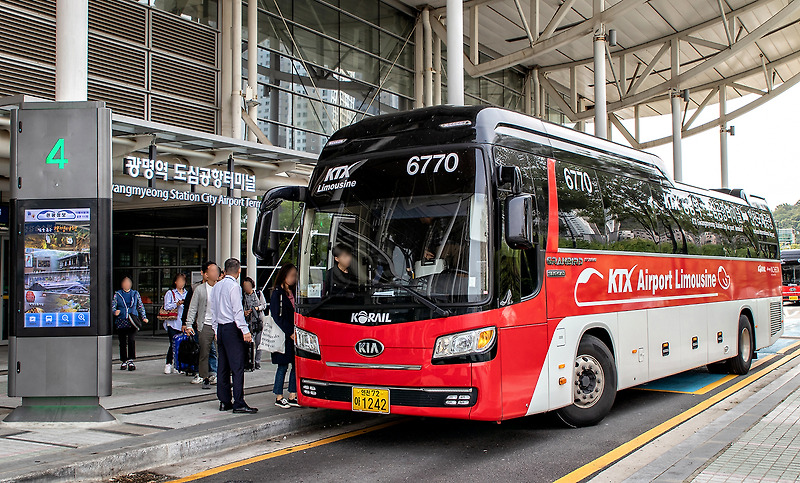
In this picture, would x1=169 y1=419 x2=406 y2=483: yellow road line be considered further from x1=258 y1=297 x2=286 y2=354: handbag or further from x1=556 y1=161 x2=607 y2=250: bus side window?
x1=556 y1=161 x2=607 y2=250: bus side window

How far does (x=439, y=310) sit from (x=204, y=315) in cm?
537

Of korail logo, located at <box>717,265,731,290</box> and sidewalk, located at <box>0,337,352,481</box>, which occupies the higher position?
korail logo, located at <box>717,265,731,290</box>

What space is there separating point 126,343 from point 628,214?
338 inches

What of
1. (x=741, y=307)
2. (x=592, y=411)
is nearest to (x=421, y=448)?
(x=592, y=411)

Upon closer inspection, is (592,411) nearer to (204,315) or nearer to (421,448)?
(421,448)

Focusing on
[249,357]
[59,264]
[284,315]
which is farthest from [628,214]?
[59,264]

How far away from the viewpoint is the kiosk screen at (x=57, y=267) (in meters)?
8.09

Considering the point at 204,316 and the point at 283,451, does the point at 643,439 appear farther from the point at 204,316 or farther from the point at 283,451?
the point at 204,316

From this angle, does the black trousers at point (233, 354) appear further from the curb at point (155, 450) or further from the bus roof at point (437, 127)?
the bus roof at point (437, 127)

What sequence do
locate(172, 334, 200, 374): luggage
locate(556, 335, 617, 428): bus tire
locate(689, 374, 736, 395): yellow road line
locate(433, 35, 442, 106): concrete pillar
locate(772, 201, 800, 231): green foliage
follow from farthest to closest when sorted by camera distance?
locate(772, 201, 800, 231): green foliage, locate(433, 35, 442, 106): concrete pillar, locate(172, 334, 200, 374): luggage, locate(689, 374, 736, 395): yellow road line, locate(556, 335, 617, 428): bus tire

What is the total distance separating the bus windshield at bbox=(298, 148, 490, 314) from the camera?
7.21 m

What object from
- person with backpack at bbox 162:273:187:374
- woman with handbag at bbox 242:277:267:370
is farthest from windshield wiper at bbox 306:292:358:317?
person with backpack at bbox 162:273:187:374

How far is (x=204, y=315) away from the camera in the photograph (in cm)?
1137

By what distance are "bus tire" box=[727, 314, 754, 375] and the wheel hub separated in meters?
5.40
